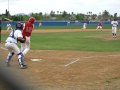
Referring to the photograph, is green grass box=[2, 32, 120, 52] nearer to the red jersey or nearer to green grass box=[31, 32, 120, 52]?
green grass box=[31, 32, 120, 52]

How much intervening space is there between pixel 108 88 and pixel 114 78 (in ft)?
4.95

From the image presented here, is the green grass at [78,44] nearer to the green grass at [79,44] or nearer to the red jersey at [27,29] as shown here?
the green grass at [79,44]

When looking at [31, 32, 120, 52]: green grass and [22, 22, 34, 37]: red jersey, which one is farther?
[31, 32, 120, 52]: green grass

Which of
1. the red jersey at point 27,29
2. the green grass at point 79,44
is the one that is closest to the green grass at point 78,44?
the green grass at point 79,44

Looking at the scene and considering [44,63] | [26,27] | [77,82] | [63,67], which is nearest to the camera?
[77,82]

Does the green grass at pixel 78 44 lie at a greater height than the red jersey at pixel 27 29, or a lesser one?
lesser

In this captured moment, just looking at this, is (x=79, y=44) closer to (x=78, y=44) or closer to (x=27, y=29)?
(x=78, y=44)

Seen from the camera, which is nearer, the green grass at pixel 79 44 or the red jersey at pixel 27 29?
the red jersey at pixel 27 29

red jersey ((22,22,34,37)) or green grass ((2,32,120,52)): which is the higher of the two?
red jersey ((22,22,34,37))

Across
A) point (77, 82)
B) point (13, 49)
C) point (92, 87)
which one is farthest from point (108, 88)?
point (13, 49)

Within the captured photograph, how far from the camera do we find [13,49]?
38.6ft

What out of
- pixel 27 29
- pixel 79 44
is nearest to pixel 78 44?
pixel 79 44

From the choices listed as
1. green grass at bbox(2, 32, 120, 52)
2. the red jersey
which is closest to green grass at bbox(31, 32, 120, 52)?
green grass at bbox(2, 32, 120, 52)

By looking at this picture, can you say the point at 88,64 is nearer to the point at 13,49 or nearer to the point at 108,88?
the point at 13,49
